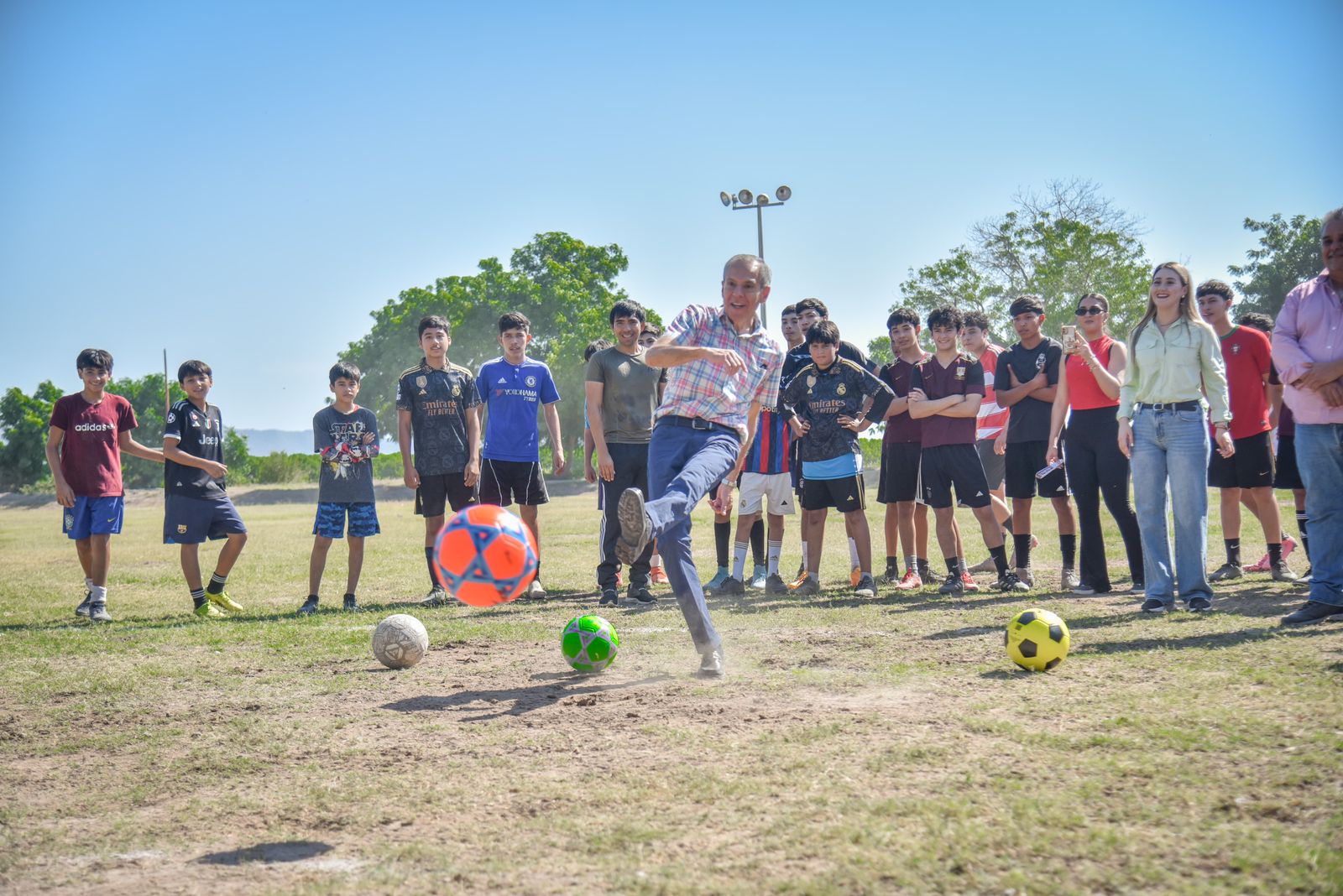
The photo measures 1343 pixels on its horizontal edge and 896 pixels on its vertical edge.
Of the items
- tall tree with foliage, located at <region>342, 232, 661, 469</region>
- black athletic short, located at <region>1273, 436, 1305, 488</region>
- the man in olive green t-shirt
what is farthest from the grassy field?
tall tree with foliage, located at <region>342, 232, 661, 469</region>

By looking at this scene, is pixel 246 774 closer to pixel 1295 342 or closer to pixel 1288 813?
pixel 1288 813

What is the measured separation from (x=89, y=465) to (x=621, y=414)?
4884mm

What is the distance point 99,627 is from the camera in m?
8.50

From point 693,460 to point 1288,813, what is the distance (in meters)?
3.30

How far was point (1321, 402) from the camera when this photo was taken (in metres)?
6.66

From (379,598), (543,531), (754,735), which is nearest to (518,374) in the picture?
(379,598)

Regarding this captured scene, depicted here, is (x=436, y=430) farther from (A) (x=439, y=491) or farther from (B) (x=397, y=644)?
(B) (x=397, y=644)

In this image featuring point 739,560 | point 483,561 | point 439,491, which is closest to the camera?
point 483,561

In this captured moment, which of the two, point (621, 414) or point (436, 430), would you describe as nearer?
point (621, 414)

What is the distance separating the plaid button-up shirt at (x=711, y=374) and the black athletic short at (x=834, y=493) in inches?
126

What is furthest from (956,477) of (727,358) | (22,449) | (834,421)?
(22,449)

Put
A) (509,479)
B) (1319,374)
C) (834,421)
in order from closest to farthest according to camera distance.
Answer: (1319,374) < (834,421) < (509,479)

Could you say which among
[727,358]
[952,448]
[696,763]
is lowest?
[696,763]

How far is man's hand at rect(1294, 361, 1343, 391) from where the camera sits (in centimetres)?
651
